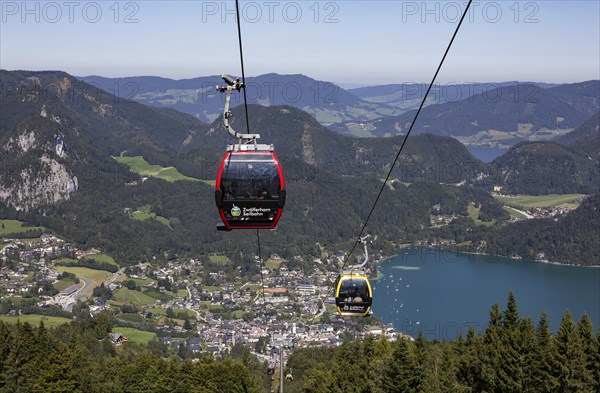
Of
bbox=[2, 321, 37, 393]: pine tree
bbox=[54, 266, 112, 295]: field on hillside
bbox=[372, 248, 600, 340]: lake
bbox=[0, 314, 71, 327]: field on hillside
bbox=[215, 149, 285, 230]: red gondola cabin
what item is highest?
bbox=[215, 149, 285, 230]: red gondola cabin

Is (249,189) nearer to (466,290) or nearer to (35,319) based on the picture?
(35,319)

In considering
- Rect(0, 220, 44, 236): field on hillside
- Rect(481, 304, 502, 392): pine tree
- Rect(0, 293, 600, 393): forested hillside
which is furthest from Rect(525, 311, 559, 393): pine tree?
Rect(0, 220, 44, 236): field on hillside

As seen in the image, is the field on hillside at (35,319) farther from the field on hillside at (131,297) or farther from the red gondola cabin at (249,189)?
the red gondola cabin at (249,189)

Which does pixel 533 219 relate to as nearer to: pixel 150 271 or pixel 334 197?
pixel 334 197

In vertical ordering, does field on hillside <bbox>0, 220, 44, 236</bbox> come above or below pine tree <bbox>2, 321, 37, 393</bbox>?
below

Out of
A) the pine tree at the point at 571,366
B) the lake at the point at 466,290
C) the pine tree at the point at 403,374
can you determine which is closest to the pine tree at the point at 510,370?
the pine tree at the point at 571,366

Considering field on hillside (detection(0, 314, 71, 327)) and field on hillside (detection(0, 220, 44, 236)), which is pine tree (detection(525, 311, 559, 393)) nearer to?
field on hillside (detection(0, 314, 71, 327))
